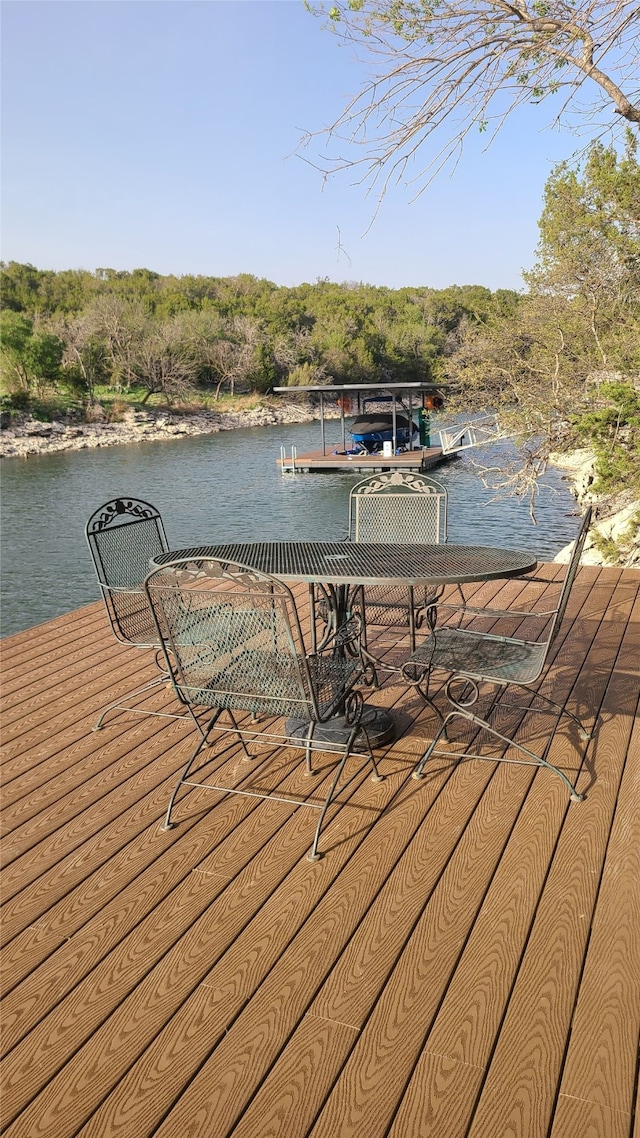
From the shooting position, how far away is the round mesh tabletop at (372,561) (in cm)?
234

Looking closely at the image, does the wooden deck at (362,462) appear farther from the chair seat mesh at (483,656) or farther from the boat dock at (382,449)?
the chair seat mesh at (483,656)

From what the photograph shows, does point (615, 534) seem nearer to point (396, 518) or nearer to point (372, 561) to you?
point (396, 518)

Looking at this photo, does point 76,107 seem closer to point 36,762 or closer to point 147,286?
point 36,762

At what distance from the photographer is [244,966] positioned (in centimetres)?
165

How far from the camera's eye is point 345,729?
2697 mm

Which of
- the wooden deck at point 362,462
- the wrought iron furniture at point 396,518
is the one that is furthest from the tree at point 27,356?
the wrought iron furniture at point 396,518

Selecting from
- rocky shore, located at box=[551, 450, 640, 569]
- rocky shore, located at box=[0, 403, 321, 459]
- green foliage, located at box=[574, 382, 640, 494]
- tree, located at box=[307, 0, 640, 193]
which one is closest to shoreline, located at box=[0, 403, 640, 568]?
rocky shore, located at box=[0, 403, 321, 459]

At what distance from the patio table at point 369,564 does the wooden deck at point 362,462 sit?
18.1 meters

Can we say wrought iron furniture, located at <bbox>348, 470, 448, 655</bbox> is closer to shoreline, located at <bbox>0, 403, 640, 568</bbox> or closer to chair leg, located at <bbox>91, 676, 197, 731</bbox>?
chair leg, located at <bbox>91, 676, 197, 731</bbox>

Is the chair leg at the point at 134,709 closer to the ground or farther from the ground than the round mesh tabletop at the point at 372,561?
closer to the ground

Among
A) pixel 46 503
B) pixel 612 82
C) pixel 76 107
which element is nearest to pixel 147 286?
pixel 46 503

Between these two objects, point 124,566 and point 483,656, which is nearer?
point 483,656

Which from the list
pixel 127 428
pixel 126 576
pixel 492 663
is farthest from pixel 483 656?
pixel 127 428

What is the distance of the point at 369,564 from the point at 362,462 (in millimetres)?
19180
